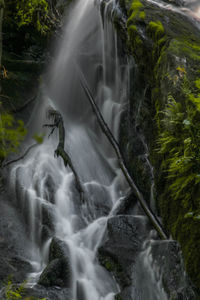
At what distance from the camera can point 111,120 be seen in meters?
11.4

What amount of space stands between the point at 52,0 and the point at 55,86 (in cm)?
336

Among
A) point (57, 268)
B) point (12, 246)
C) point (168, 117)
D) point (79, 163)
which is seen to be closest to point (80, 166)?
point (79, 163)

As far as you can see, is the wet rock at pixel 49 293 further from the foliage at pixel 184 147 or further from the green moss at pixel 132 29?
the green moss at pixel 132 29

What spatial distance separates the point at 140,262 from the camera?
6.49m

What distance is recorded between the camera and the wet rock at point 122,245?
659cm

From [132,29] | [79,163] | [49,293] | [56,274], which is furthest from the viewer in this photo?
[79,163]

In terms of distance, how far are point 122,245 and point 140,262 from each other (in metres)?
0.62

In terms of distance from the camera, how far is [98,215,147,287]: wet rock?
259 inches

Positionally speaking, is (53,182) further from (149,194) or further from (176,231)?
(176,231)

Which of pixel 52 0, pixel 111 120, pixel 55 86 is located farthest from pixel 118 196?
pixel 52 0

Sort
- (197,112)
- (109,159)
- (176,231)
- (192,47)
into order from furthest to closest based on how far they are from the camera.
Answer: (109,159) → (192,47) → (176,231) → (197,112)

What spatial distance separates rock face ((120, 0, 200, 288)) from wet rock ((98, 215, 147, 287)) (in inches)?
29.6

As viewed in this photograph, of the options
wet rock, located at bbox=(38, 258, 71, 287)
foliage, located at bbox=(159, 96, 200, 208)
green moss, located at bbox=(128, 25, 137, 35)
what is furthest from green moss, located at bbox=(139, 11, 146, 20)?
wet rock, located at bbox=(38, 258, 71, 287)

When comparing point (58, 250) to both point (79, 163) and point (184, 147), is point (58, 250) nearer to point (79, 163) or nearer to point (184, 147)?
point (184, 147)
